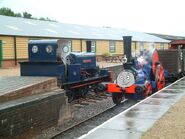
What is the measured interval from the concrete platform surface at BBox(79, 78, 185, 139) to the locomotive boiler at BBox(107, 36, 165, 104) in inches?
29.5

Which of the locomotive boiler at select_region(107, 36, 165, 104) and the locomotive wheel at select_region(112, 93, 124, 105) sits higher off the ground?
the locomotive boiler at select_region(107, 36, 165, 104)

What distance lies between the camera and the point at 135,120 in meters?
10.3

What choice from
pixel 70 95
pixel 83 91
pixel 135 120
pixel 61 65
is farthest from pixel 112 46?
pixel 135 120

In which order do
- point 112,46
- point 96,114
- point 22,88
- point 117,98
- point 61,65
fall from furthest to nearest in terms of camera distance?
point 112,46 < point 117,98 < point 61,65 < point 96,114 < point 22,88

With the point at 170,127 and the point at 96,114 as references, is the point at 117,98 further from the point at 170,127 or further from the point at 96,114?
the point at 170,127

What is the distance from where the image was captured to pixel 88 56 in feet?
61.5

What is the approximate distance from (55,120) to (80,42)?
2339 centimetres

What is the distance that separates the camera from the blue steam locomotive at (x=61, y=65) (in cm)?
1517

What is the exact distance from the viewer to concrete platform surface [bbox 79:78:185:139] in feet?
28.8

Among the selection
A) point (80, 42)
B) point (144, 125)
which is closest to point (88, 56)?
point (144, 125)

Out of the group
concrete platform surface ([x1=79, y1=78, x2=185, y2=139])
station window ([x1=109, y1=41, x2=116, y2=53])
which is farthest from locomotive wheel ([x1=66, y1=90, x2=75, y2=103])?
station window ([x1=109, y1=41, x2=116, y2=53])

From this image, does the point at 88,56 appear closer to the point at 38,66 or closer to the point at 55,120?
the point at 38,66

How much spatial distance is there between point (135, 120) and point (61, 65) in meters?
5.79

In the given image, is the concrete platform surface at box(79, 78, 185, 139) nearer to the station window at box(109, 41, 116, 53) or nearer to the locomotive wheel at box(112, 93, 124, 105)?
the locomotive wheel at box(112, 93, 124, 105)
